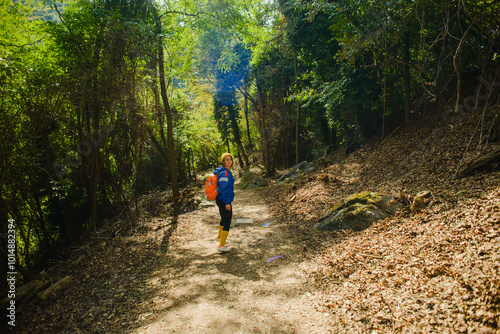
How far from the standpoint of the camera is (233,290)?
3.80 meters

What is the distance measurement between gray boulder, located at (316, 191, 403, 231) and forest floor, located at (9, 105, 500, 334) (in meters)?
0.23

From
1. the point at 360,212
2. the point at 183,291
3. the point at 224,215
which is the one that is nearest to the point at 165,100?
the point at 224,215

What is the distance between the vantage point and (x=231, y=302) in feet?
11.4

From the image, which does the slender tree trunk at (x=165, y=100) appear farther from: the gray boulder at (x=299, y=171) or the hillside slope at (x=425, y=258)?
the gray boulder at (x=299, y=171)

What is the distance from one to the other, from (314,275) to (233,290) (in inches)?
50.7

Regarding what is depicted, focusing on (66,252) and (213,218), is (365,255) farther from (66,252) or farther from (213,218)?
(66,252)

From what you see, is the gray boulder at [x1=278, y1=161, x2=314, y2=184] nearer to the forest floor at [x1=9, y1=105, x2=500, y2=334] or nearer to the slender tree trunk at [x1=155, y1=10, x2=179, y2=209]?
the slender tree trunk at [x1=155, y1=10, x2=179, y2=209]

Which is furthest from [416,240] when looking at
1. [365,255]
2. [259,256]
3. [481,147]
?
[481,147]

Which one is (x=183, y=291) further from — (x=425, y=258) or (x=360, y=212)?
(x=360, y=212)

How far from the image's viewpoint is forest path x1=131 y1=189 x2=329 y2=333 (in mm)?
2961

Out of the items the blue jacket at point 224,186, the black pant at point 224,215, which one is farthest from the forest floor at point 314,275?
the blue jacket at point 224,186

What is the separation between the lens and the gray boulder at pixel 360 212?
202 inches

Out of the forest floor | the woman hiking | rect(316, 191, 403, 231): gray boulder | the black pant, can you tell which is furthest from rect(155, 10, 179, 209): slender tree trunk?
rect(316, 191, 403, 231): gray boulder

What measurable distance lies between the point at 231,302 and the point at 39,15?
8.65 meters
